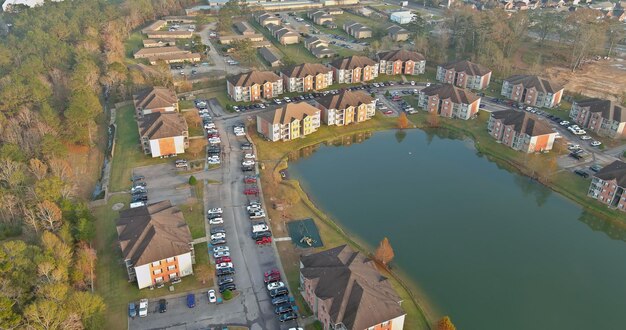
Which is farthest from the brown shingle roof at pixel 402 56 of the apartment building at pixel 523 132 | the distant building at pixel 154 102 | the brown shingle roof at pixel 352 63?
the distant building at pixel 154 102

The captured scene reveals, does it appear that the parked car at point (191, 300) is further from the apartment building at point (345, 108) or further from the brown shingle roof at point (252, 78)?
the brown shingle roof at point (252, 78)

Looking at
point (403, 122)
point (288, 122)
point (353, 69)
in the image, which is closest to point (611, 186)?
point (403, 122)

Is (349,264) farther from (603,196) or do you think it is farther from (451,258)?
(603,196)

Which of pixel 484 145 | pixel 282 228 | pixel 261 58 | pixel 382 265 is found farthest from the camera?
pixel 261 58

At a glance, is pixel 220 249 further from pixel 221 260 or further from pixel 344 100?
pixel 344 100

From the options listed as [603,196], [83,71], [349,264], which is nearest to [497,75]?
[603,196]

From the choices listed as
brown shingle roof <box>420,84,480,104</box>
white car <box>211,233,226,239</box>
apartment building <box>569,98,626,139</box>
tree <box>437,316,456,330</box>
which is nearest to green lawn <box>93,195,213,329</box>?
white car <box>211,233,226,239</box>
